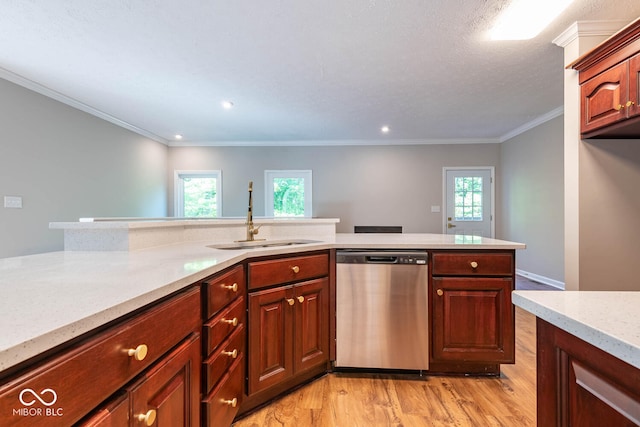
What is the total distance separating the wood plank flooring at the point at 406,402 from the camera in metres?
1.53

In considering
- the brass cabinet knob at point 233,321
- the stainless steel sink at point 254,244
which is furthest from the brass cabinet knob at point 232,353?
the stainless steel sink at point 254,244

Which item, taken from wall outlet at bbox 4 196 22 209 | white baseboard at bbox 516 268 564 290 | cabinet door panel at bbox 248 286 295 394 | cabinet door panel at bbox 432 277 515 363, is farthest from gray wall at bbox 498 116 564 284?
wall outlet at bbox 4 196 22 209

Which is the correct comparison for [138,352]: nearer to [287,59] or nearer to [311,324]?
[311,324]

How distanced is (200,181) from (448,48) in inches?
182

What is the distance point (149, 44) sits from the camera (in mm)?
2221

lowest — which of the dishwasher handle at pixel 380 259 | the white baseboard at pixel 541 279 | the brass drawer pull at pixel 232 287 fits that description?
the white baseboard at pixel 541 279

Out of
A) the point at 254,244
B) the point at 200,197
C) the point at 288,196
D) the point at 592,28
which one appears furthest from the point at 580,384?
the point at 200,197

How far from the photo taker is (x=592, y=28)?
6.38 ft

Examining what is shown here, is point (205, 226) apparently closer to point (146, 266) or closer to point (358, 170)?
point (146, 266)

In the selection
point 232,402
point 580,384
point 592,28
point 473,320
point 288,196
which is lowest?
point 232,402

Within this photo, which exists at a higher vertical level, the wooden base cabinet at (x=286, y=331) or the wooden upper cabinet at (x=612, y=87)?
the wooden upper cabinet at (x=612, y=87)

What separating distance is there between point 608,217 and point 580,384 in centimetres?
192

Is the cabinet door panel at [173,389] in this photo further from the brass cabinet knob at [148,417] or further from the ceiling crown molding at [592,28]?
the ceiling crown molding at [592,28]

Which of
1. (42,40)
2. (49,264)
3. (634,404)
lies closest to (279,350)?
(49,264)
